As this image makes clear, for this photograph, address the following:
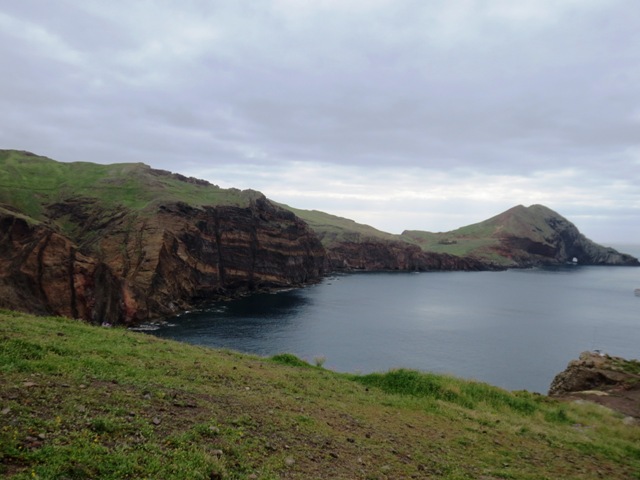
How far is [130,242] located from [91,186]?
34.0 metres

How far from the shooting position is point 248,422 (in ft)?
40.9

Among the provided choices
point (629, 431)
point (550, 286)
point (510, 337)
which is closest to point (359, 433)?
point (629, 431)

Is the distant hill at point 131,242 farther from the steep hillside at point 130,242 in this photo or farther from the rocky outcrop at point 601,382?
the rocky outcrop at point 601,382

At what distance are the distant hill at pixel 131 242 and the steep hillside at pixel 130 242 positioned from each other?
23 centimetres

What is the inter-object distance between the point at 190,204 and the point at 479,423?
379 feet

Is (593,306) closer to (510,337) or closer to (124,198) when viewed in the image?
(510,337)

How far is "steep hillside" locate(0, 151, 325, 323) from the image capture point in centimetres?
7681

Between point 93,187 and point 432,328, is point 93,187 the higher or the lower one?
the higher one

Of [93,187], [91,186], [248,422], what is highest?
[91,186]

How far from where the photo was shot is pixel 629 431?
21.0 meters

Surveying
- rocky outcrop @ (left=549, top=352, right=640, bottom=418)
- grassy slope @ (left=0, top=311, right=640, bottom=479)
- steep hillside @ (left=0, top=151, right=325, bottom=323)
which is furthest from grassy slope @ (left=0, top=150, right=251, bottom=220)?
rocky outcrop @ (left=549, top=352, right=640, bottom=418)

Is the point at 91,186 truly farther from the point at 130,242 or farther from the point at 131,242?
the point at 131,242

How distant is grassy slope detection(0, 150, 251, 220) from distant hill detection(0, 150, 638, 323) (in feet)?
1.03

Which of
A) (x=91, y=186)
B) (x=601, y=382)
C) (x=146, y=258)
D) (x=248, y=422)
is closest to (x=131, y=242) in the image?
(x=146, y=258)
